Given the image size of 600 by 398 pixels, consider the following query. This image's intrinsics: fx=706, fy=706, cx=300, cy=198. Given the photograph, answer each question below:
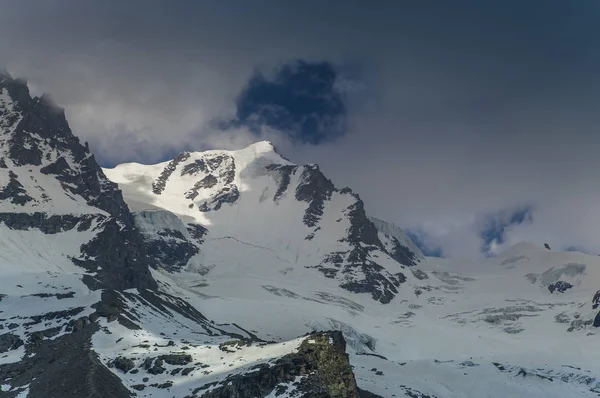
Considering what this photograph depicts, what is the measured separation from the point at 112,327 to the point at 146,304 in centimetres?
5422

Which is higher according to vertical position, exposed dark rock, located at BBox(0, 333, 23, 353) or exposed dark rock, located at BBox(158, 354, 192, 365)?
exposed dark rock, located at BBox(158, 354, 192, 365)

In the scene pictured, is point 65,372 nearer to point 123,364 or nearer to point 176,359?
point 123,364

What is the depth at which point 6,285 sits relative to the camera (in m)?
178

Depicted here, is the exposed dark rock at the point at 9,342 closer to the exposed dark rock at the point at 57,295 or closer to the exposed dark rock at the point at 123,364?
the exposed dark rock at the point at 123,364

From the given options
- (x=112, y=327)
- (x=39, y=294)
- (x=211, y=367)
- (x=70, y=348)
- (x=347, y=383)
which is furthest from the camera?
(x=39, y=294)

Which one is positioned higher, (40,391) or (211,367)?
(211,367)

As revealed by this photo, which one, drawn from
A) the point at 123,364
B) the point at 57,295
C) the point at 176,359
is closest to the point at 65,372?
the point at 123,364

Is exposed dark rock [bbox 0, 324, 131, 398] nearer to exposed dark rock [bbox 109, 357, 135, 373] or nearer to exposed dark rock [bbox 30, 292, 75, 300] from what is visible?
exposed dark rock [bbox 109, 357, 135, 373]

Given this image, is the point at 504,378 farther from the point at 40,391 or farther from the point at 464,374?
the point at 40,391

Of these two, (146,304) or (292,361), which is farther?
(146,304)

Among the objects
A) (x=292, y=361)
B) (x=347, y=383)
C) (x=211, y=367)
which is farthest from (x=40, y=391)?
(x=347, y=383)

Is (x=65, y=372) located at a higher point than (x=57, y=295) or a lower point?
lower

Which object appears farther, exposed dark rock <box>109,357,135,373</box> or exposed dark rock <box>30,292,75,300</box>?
exposed dark rock <box>30,292,75,300</box>

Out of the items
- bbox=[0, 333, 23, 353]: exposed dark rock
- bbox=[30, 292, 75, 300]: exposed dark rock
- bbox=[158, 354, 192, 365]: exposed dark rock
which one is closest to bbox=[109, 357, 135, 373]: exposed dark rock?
bbox=[158, 354, 192, 365]: exposed dark rock
